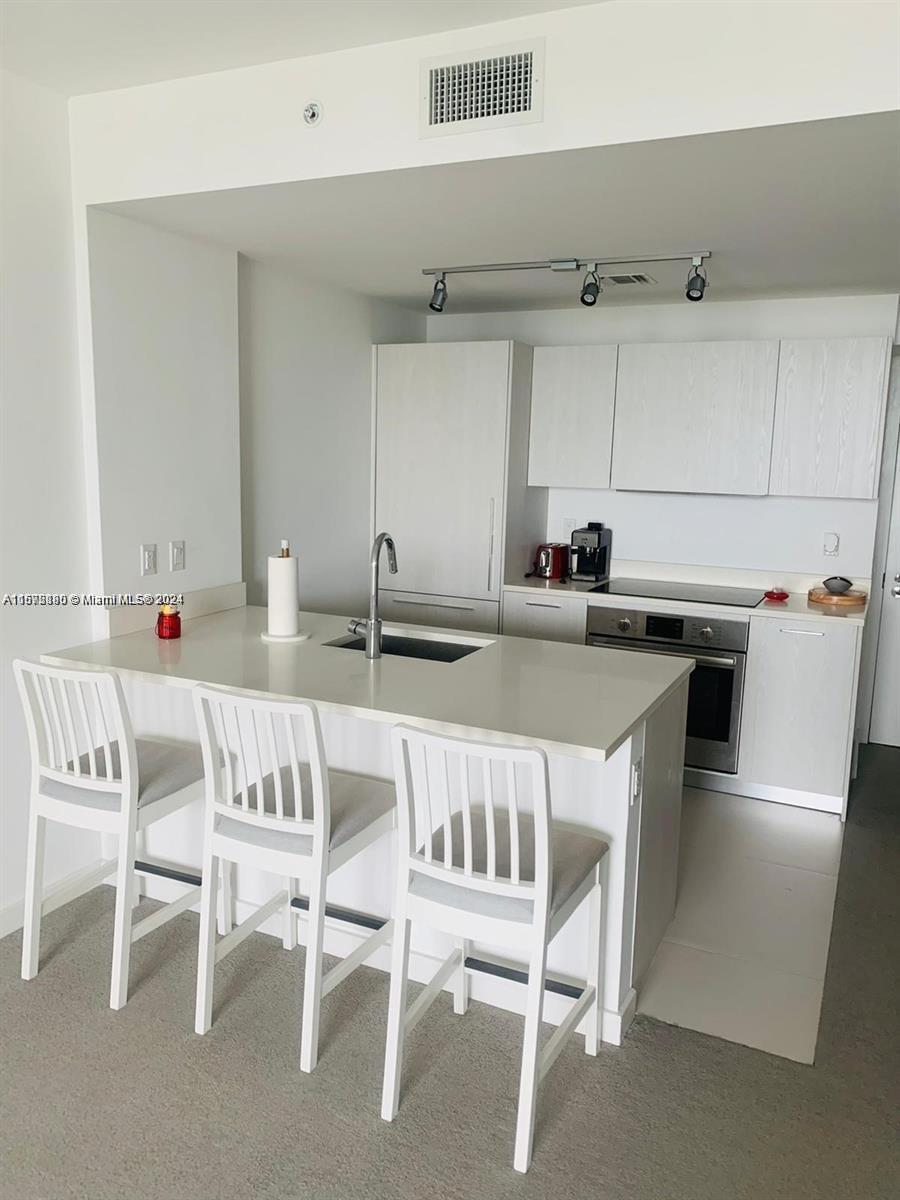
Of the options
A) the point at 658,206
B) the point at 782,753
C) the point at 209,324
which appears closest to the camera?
the point at 658,206

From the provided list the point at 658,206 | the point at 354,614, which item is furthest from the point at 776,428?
the point at 354,614

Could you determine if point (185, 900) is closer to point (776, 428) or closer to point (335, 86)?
point (335, 86)

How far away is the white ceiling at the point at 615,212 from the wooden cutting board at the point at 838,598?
4.54 feet

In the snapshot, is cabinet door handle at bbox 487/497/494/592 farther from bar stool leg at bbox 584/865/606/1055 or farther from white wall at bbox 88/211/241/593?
bar stool leg at bbox 584/865/606/1055

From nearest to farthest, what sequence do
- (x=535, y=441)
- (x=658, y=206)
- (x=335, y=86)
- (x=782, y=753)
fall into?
(x=335, y=86) < (x=658, y=206) < (x=782, y=753) < (x=535, y=441)

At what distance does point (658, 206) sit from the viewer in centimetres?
272

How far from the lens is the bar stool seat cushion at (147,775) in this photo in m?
2.63

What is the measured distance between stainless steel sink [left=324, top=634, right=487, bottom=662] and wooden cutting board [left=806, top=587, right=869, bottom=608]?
1931 mm

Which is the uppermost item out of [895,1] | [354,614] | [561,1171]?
[895,1]

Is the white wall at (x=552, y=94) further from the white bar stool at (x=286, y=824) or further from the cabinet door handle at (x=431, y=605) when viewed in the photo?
the cabinet door handle at (x=431, y=605)

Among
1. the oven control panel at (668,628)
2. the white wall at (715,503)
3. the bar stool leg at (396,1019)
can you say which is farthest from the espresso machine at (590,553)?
the bar stool leg at (396,1019)

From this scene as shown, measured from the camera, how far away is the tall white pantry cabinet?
461cm

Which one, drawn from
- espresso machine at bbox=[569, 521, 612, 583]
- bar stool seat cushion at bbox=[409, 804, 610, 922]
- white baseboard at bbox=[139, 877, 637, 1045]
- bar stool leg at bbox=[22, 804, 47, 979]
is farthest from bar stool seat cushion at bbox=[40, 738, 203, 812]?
espresso machine at bbox=[569, 521, 612, 583]

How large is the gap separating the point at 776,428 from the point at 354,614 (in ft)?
7.50
